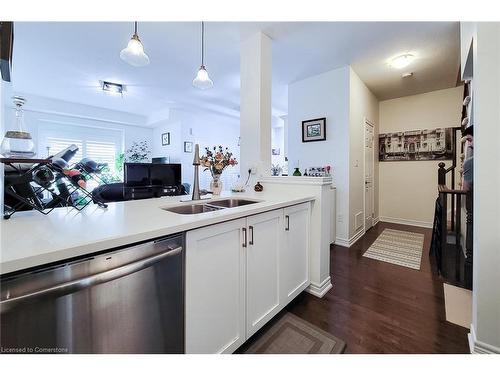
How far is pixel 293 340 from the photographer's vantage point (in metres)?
1.35

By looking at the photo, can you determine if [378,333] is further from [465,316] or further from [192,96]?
[192,96]

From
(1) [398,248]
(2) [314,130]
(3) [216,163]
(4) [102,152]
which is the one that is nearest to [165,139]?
(4) [102,152]

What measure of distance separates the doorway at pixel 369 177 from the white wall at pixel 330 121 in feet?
2.87

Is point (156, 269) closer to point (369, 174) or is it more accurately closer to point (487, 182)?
point (487, 182)

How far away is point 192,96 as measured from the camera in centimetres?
446

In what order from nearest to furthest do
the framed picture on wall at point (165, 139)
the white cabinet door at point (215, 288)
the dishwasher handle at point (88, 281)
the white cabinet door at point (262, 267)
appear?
the dishwasher handle at point (88, 281) < the white cabinet door at point (215, 288) < the white cabinet door at point (262, 267) < the framed picture on wall at point (165, 139)

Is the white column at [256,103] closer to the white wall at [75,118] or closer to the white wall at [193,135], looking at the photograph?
the white wall at [193,135]

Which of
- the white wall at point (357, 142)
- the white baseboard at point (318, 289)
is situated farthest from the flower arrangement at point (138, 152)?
the white baseboard at point (318, 289)

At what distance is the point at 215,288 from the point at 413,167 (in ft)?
14.9

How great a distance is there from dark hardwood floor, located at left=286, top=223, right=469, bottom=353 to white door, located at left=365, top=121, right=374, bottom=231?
1422 mm

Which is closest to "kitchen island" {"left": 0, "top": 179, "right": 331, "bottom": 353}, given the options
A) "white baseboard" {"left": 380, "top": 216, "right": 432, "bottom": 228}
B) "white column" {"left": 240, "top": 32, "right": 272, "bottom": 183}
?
"white column" {"left": 240, "top": 32, "right": 272, "bottom": 183}

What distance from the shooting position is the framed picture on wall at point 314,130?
327cm
